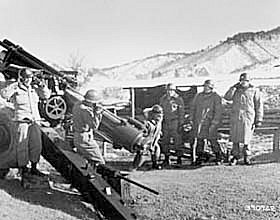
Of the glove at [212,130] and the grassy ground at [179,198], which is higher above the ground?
the glove at [212,130]

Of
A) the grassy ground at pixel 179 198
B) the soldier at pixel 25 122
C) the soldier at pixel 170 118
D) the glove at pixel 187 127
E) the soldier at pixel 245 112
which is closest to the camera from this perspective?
the grassy ground at pixel 179 198

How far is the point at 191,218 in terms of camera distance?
3.97 metres

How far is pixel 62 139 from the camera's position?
14.9ft

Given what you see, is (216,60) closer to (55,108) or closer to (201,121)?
(201,121)

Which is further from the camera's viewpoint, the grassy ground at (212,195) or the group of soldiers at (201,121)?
the group of soldiers at (201,121)

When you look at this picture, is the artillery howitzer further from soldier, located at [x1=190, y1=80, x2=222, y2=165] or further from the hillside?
soldier, located at [x1=190, y1=80, x2=222, y2=165]

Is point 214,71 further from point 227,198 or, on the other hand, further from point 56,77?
point 227,198

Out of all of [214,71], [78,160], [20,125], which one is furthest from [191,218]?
[214,71]

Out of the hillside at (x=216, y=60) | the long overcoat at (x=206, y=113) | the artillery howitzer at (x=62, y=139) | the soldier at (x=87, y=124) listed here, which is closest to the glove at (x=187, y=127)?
the long overcoat at (x=206, y=113)

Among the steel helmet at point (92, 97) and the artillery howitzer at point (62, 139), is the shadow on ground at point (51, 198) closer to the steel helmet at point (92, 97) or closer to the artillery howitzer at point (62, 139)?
the artillery howitzer at point (62, 139)

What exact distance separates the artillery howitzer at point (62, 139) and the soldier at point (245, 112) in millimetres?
1164

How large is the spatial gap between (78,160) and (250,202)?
128 cm

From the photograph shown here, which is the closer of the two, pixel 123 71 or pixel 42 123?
pixel 42 123

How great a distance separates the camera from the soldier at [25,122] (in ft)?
13.6
